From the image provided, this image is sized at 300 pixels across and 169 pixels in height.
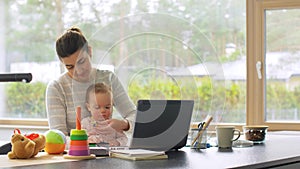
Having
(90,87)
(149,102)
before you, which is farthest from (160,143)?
(90,87)

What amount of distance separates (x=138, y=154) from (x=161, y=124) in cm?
23

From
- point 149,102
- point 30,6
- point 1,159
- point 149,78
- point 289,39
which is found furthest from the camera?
point 30,6

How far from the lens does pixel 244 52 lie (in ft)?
12.9

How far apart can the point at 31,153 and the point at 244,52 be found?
2369mm

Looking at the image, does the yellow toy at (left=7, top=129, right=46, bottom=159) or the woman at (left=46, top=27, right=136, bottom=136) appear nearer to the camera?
the yellow toy at (left=7, top=129, right=46, bottom=159)

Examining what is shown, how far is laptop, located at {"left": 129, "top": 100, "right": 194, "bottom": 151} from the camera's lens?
2008 mm

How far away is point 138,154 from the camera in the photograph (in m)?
1.85

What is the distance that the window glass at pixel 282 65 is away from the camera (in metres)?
3.79

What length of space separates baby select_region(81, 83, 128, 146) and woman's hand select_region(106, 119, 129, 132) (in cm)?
1

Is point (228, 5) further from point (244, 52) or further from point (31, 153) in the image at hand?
point (31, 153)

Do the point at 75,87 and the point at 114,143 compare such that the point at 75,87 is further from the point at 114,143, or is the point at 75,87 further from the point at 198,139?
the point at 198,139

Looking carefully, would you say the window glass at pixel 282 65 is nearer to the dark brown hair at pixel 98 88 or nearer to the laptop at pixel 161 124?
the laptop at pixel 161 124

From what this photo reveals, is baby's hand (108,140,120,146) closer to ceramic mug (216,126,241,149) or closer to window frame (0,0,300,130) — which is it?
ceramic mug (216,126,241,149)

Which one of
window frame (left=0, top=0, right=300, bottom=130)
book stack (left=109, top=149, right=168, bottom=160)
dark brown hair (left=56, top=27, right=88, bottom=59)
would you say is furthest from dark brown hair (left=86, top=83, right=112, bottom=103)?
window frame (left=0, top=0, right=300, bottom=130)
